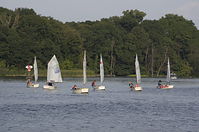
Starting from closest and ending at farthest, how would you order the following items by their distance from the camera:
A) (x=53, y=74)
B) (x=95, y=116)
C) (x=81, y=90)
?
(x=95, y=116) → (x=81, y=90) → (x=53, y=74)

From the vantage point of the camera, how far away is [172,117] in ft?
171

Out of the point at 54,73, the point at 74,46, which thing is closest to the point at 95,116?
the point at 54,73

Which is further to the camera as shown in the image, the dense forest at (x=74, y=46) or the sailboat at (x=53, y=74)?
the dense forest at (x=74, y=46)

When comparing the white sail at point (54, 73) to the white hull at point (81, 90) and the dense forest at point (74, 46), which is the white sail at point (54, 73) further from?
the dense forest at point (74, 46)

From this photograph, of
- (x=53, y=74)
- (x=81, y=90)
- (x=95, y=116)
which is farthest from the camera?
(x=53, y=74)

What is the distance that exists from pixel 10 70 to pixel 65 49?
24311 mm

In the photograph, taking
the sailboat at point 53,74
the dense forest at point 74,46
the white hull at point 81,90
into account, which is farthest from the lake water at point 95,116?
the dense forest at point 74,46

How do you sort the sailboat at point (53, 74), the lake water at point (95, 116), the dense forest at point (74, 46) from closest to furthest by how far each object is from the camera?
1. the lake water at point (95, 116)
2. the sailboat at point (53, 74)
3. the dense forest at point (74, 46)

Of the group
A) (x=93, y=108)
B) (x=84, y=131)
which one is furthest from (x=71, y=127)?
(x=93, y=108)

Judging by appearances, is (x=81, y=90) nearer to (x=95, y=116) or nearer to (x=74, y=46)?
(x=95, y=116)

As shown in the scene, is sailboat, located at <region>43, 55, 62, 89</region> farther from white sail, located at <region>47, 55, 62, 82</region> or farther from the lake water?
the lake water

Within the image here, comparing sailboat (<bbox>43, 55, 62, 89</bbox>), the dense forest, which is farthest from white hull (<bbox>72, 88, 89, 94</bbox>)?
the dense forest

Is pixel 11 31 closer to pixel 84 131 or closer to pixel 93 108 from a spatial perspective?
pixel 93 108

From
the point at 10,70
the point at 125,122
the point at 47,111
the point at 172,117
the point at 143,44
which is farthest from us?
the point at 143,44
